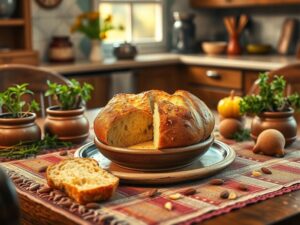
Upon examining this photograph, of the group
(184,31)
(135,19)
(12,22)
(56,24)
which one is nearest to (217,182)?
(12,22)

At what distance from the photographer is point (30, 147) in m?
1.60

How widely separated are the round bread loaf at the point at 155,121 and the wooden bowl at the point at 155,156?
0.02 m

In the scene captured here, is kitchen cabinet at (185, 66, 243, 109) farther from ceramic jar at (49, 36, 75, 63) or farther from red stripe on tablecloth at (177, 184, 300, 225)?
red stripe on tablecloth at (177, 184, 300, 225)

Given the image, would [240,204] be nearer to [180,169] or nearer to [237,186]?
[237,186]

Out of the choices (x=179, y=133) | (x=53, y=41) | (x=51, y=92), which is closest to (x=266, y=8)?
(x=53, y=41)

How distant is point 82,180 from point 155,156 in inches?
7.2

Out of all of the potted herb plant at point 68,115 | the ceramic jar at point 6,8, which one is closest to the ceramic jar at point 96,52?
the ceramic jar at point 6,8

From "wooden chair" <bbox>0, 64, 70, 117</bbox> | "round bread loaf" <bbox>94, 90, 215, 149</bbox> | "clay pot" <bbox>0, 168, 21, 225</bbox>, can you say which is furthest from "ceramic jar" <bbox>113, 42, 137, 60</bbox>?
"clay pot" <bbox>0, 168, 21, 225</bbox>

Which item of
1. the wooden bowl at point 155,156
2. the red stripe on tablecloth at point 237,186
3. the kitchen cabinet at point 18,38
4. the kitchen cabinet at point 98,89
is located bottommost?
the kitchen cabinet at point 98,89

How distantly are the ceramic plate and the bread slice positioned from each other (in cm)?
5

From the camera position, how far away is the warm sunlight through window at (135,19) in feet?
15.0

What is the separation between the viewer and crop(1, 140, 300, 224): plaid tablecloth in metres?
1.04

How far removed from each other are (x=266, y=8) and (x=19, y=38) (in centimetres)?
205

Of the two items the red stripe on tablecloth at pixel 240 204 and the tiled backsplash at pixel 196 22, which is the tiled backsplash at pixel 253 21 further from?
the red stripe on tablecloth at pixel 240 204
